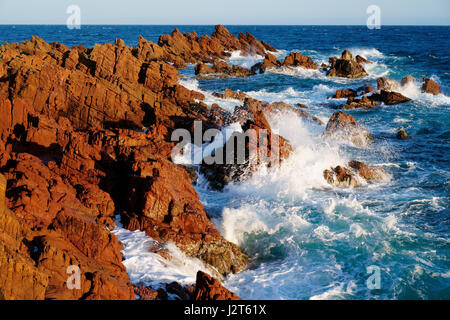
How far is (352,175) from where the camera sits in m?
16.3

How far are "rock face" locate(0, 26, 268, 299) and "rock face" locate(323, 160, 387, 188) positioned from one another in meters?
3.53

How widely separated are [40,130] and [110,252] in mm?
6345

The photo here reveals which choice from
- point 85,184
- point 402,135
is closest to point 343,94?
point 402,135

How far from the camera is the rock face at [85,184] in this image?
7.66m

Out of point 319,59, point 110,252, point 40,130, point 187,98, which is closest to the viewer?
point 110,252

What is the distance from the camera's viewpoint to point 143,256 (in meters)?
9.91

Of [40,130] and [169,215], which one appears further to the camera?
[40,130]

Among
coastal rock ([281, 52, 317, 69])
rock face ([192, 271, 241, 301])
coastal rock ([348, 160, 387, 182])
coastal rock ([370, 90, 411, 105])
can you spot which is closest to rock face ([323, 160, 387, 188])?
coastal rock ([348, 160, 387, 182])

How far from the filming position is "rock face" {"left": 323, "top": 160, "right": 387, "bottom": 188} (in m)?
16.1

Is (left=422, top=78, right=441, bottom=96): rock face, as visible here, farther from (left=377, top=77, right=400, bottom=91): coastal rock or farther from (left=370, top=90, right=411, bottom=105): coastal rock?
(left=370, top=90, right=411, bottom=105): coastal rock

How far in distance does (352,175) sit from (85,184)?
995cm

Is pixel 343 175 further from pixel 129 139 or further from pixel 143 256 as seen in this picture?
pixel 143 256

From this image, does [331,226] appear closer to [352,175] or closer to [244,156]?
[352,175]
